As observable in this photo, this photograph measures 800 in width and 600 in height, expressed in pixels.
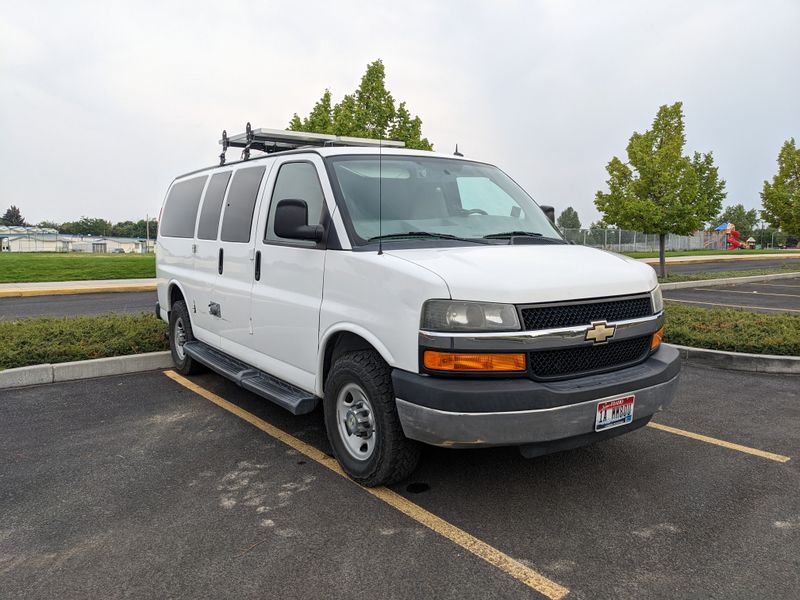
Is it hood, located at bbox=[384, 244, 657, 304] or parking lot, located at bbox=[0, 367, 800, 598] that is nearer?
parking lot, located at bbox=[0, 367, 800, 598]

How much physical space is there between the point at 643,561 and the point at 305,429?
2.86 meters

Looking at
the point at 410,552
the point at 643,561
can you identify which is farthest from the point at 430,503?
the point at 643,561

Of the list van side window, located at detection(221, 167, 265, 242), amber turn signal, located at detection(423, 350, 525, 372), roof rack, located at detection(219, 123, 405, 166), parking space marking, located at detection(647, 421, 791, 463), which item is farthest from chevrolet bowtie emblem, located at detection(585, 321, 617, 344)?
roof rack, located at detection(219, 123, 405, 166)

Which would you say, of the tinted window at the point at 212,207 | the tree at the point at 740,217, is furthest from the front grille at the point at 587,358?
the tree at the point at 740,217

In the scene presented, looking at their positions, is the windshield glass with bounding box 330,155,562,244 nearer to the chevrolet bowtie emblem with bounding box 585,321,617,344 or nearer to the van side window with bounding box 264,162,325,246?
the van side window with bounding box 264,162,325,246

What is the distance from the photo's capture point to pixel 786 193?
91.7ft

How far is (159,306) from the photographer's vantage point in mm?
7633

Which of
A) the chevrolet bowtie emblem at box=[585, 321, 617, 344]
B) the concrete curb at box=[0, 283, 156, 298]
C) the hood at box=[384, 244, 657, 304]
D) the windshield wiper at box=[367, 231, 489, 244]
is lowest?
the concrete curb at box=[0, 283, 156, 298]

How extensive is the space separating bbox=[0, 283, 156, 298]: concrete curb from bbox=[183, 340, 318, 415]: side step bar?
1117 centimetres

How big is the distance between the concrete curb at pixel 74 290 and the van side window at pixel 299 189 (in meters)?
13.0

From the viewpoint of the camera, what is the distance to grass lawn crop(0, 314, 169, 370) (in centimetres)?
694

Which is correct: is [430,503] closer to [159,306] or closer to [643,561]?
[643,561]

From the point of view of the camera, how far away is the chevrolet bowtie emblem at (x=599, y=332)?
142 inches

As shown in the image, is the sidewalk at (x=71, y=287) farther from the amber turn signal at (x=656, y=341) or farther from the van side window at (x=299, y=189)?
the amber turn signal at (x=656, y=341)
